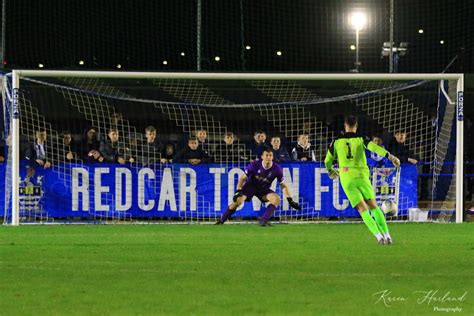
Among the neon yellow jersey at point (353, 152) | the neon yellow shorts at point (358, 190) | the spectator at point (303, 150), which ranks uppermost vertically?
the spectator at point (303, 150)

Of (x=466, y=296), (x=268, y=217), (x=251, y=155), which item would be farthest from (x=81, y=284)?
(x=251, y=155)

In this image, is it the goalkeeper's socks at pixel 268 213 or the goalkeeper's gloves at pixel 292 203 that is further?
the goalkeeper's socks at pixel 268 213

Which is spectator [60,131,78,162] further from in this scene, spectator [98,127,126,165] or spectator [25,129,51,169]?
spectator [98,127,126,165]

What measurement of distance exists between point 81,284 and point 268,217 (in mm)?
8881

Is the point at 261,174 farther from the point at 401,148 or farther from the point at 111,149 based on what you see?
the point at 401,148

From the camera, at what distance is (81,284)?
7902 mm

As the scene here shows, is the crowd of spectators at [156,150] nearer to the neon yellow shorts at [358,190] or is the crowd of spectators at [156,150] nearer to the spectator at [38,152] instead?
the spectator at [38,152]

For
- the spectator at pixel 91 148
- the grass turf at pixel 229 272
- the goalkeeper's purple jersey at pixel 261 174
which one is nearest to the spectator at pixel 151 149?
the spectator at pixel 91 148

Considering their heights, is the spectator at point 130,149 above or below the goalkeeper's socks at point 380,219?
above

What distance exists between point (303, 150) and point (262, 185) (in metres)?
1.96

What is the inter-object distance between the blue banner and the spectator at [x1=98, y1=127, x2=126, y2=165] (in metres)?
0.27

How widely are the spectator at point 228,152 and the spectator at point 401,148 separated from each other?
10.5ft

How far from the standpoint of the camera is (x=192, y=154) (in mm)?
17828

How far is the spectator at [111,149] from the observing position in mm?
17656
